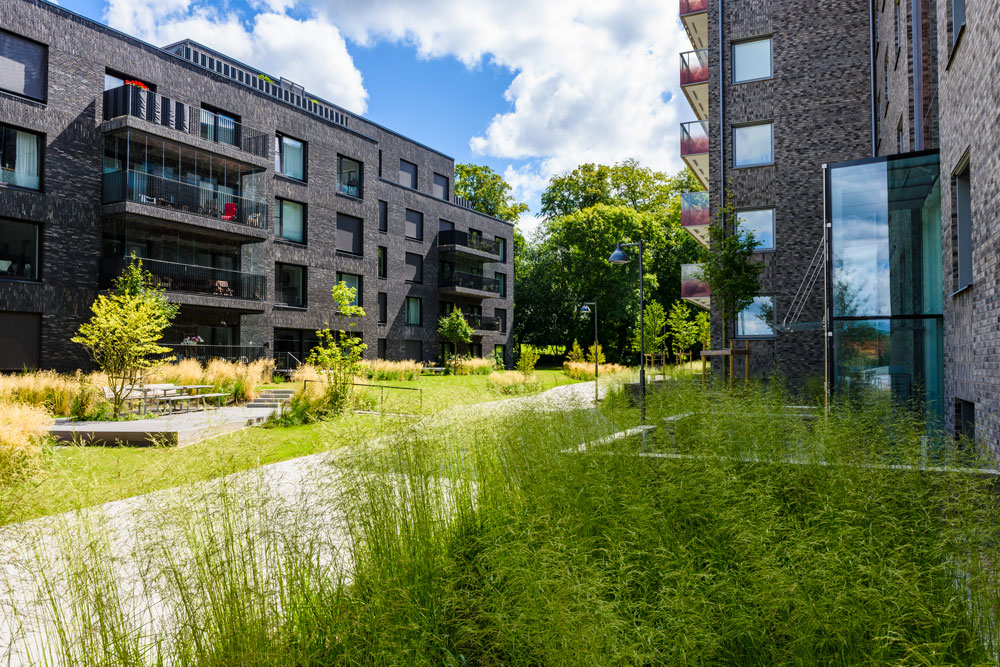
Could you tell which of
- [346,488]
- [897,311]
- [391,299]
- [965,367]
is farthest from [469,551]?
[391,299]

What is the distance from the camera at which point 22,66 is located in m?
18.0

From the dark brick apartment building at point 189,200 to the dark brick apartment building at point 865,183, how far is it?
15639mm

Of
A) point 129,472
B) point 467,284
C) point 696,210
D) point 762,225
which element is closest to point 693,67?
point 696,210

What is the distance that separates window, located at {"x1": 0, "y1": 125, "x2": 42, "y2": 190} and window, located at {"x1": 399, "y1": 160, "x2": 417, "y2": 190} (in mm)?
19312

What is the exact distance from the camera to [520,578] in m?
2.81

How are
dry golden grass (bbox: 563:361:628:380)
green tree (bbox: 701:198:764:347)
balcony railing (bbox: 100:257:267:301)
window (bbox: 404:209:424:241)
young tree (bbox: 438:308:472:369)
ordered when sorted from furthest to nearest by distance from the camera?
window (bbox: 404:209:424:241) → young tree (bbox: 438:308:472:369) → dry golden grass (bbox: 563:361:628:380) → balcony railing (bbox: 100:257:267:301) → green tree (bbox: 701:198:764:347)

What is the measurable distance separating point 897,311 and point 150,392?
15.2 m

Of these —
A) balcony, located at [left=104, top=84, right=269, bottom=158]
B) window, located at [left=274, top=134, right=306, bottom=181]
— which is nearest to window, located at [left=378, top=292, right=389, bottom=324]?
window, located at [left=274, top=134, right=306, bottom=181]

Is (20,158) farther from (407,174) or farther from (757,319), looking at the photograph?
(757,319)

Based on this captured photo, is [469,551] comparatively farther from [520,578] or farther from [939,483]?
[939,483]

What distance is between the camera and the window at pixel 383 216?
32219mm

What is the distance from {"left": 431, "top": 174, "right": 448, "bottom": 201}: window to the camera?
38.6 meters

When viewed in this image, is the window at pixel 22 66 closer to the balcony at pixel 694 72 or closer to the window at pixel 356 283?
the window at pixel 356 283

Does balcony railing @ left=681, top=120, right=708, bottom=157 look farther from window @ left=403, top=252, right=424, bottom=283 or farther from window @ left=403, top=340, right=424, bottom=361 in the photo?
window @ left=403, top=340, right=424, bottom=361
